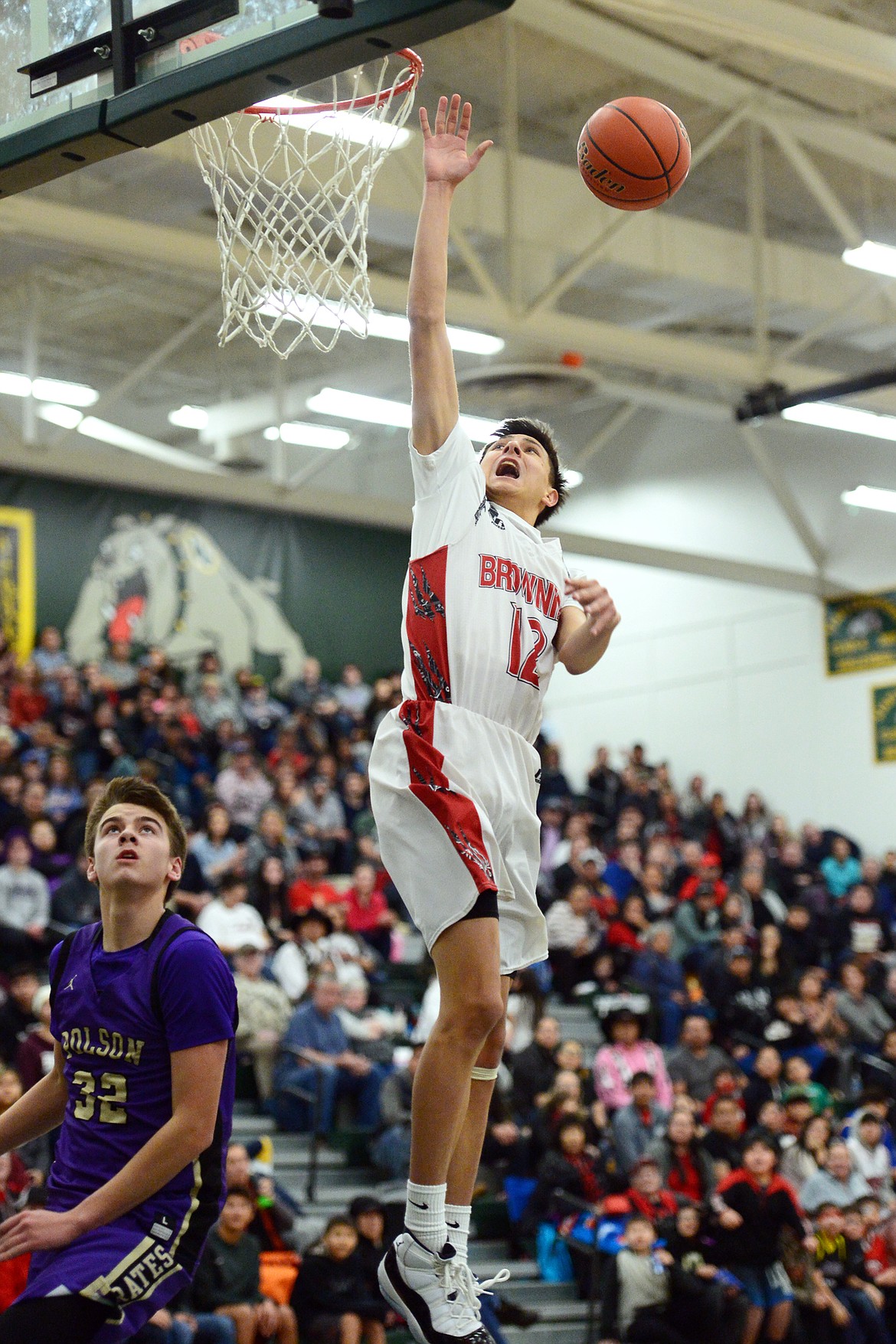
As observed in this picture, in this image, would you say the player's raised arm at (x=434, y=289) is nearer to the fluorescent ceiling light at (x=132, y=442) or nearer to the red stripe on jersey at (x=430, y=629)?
the red stripe on jersey at (x=430, y=629)

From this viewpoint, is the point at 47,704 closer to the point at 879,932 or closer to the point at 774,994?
the point at 774,994

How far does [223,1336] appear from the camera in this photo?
8812 mm

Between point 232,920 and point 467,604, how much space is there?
864 cm

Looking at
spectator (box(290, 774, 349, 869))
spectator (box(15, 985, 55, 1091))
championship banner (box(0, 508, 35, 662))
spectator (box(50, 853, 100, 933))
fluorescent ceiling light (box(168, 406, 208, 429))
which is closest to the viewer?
spectator (box(15, 985, 55, 1091))

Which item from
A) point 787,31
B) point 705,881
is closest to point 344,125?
point 787,31

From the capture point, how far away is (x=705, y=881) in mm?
17359

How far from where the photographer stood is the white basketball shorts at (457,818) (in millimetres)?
4250

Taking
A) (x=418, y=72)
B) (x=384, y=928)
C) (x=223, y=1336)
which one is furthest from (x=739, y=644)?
(x=418, y=72)

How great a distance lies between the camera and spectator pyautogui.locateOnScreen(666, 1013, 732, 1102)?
13.4m

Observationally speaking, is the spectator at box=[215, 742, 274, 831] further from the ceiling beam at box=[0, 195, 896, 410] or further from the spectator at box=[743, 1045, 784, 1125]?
the spectator at box=[743, 1045, 784, 1125]

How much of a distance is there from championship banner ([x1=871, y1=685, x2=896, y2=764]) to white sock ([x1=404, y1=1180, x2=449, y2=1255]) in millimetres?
17414

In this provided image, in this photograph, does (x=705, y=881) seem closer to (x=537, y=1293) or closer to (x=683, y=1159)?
(x=683, y=1159)

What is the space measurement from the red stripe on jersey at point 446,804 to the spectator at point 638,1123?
313 inches

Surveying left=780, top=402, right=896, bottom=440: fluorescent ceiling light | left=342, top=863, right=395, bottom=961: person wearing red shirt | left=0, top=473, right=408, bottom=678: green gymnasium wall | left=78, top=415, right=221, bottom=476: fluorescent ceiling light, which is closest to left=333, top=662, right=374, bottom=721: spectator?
left=0, top=473, right=408, bottom=678: green gymnasium wall
